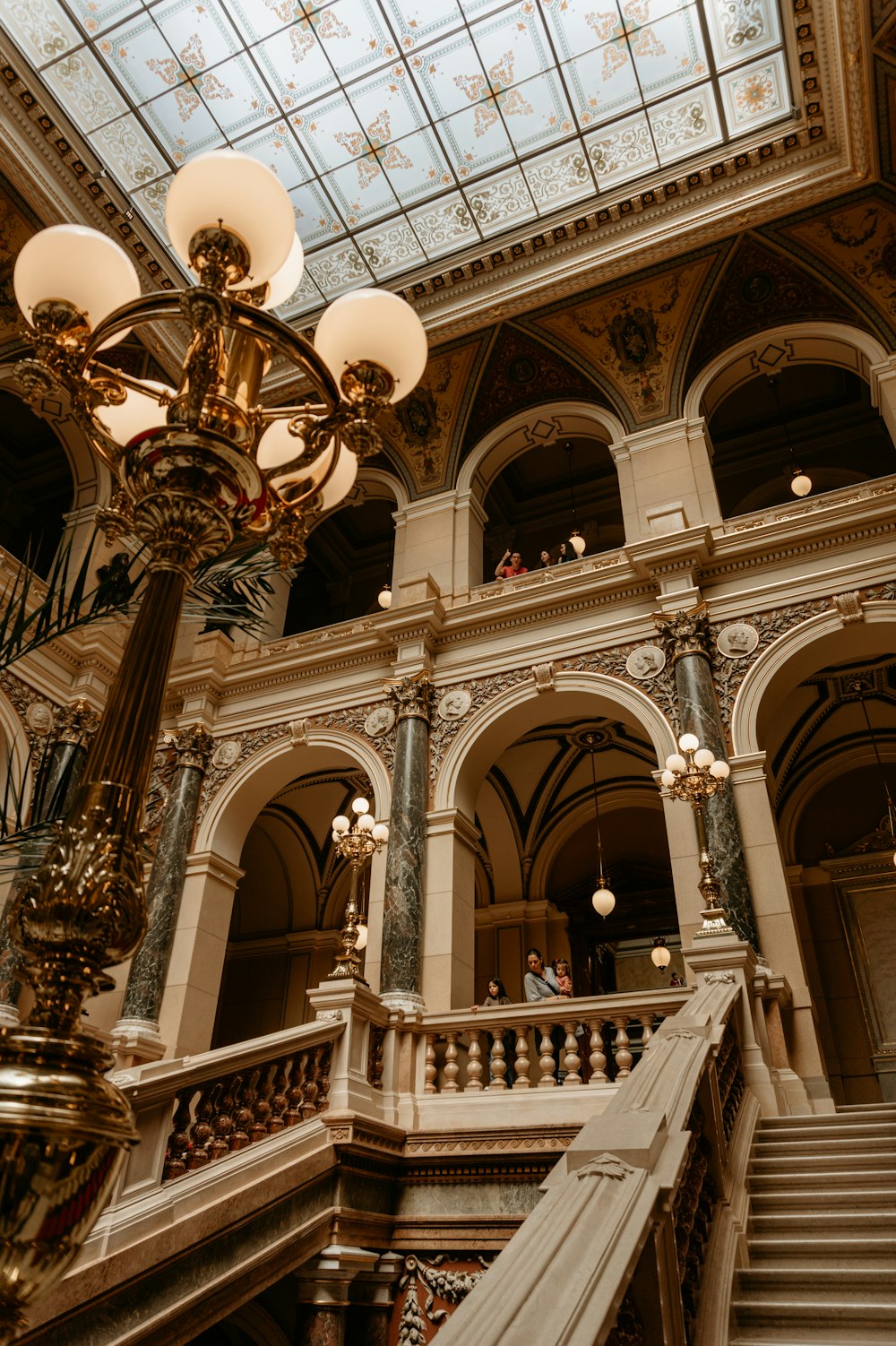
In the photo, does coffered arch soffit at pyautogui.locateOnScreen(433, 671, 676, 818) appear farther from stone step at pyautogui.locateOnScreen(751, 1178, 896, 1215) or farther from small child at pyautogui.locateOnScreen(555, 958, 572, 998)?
stone step at pyautogui.locateOnScreen(751, 1178, 896, 1215)

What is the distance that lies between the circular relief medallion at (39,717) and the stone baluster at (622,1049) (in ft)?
24.3

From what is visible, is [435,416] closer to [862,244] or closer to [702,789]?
[862,244]

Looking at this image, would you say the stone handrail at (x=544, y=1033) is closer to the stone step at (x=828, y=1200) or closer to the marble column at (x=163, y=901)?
the stone step at (x=828, y=1200)

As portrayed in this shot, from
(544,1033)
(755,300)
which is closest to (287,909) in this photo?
(544,1033)

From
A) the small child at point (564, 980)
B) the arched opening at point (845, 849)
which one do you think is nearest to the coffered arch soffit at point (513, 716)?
the small child at point (564, 980)

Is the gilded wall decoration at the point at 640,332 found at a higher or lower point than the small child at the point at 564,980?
higher

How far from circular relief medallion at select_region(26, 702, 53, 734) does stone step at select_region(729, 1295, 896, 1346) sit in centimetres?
956

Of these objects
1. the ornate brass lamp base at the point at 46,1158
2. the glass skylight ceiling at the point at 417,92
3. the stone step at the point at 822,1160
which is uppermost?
the glass skylight ceiling at the point at 417,92

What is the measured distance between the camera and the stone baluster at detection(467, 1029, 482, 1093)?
7246 mm

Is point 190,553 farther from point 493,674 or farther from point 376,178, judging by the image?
point 376,178

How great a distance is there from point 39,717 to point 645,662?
6896 millimetres

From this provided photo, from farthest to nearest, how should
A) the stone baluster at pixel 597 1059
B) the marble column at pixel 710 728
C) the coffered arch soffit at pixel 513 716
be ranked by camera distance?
1. the coffered arch soffit at pixel 513 716
2. the marble column at pixel 710 728
3. the stone baluster at pixel 597 1059

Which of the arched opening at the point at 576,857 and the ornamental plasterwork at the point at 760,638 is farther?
the arched opening at the point at 576,857

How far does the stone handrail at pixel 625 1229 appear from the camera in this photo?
2.20m
